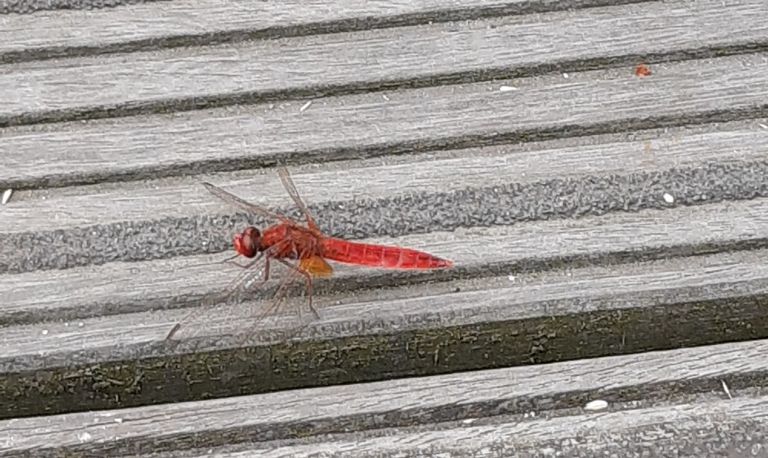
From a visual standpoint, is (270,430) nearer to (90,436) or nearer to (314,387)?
(314,387)

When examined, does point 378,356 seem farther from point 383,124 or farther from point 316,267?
point 383,124

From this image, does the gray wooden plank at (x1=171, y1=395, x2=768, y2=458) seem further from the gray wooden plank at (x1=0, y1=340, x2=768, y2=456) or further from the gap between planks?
the gap between planks

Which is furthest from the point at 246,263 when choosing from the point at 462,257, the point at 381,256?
the point at 462,257

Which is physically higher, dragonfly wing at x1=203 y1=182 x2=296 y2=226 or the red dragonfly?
dragonfly wing at x1=203 y1=182 x2=296 y2=226

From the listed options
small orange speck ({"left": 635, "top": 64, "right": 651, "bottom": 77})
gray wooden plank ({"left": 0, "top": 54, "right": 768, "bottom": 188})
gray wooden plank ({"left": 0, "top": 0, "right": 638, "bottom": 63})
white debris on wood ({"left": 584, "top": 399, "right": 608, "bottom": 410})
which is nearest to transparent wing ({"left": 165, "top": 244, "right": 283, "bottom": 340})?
gray wooden plank ({"left": 0, "top": 54, "right": 768, "bottom": 188})

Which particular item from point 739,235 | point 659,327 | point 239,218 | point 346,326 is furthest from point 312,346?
point 739,235

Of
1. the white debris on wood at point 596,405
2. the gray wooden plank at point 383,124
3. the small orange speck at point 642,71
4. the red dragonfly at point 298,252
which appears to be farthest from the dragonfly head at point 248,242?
the small orange speck at point 642,71
